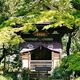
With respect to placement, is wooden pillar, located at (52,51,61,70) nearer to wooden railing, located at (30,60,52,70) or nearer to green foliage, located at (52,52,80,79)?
wooden railing, located at (30,60,52,70)

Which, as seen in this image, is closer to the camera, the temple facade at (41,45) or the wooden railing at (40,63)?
the temple facade at (41,45)

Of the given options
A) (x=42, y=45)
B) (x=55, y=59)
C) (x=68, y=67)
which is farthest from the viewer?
(x=42, y=45)

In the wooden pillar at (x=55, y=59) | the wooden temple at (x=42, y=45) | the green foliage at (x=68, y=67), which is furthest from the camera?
the wooden temple at (x=42, y=45)

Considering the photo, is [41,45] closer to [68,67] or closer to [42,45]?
[42,45]

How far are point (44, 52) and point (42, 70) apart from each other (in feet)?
17.2

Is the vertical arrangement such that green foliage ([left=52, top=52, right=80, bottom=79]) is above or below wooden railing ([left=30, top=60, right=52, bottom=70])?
above

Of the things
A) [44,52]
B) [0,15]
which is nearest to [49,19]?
[0,15]

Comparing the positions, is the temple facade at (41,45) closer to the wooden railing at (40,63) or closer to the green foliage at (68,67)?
the wooden railing at (40,63)

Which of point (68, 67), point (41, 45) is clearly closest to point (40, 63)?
point (41, 45)

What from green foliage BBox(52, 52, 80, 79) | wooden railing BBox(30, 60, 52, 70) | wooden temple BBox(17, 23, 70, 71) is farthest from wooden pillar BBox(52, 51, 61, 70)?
green foliage BBox(52, 52, 80, 79)

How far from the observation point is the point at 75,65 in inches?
661

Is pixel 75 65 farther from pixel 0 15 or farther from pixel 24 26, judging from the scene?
pixel 0 15

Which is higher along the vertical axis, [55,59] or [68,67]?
[68,67]

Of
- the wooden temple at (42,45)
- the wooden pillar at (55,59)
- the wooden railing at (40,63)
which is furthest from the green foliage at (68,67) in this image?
the wooden railing at (40,63)
